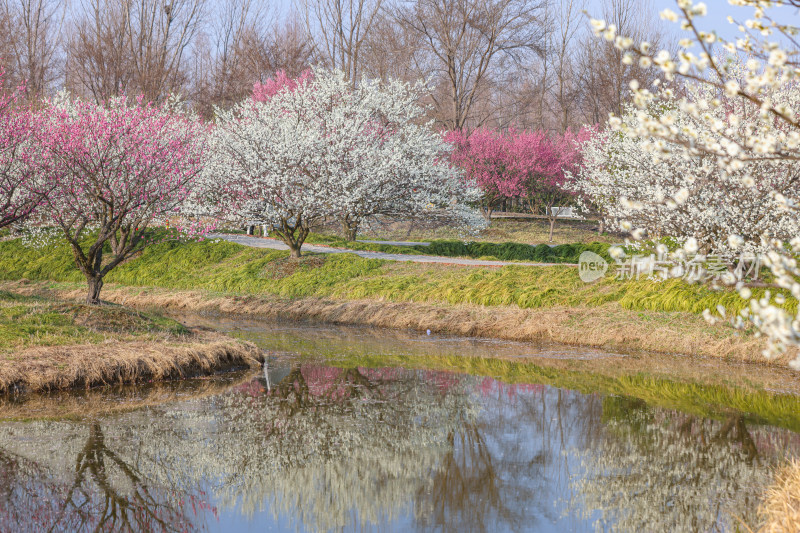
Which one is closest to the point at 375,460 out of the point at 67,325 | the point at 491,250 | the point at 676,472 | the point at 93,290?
the point at 676,472

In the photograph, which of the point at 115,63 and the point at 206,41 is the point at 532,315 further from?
the point at 206,41

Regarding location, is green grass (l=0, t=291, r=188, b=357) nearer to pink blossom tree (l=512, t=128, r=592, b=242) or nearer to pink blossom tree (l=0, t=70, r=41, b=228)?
pink blossom tree (l=0, t=70, r=41, b=228)

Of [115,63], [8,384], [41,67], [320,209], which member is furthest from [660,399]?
[41,67]

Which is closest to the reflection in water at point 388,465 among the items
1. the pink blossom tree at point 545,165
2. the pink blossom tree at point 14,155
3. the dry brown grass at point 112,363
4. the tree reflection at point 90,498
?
the tree reflection at point 90,498

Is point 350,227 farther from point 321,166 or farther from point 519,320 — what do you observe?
point 519,320

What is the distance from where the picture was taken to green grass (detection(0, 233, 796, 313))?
16.1 meters

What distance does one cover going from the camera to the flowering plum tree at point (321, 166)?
862 inches

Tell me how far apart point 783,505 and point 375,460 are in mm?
3943

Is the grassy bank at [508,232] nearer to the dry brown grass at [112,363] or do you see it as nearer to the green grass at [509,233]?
the green grass at [509,233]

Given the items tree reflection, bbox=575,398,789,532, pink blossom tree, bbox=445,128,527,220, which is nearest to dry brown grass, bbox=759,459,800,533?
tree reflection, bbox=575,398,789,532

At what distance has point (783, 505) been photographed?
5664mm

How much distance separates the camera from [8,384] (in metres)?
9.94

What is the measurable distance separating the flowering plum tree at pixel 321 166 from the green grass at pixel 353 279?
169cm

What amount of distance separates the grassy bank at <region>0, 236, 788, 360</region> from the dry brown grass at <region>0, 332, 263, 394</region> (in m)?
6.16
